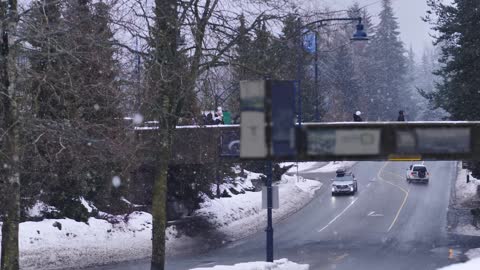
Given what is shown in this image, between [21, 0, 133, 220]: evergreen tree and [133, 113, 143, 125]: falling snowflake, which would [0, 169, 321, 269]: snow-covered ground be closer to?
[21, 0, 133, 220]: evergreen tree

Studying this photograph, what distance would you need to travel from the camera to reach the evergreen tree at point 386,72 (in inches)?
2857

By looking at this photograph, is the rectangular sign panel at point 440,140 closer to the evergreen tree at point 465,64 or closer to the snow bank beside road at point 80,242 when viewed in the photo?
the snow bank beside road at point 80,242

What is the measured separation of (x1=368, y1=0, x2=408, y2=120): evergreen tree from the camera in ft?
238

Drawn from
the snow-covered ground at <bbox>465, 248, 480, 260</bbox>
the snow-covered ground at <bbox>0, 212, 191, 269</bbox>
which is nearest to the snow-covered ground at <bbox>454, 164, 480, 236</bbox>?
the snow-covered ground at <bbox>465, 248, 480, 260</bbox>

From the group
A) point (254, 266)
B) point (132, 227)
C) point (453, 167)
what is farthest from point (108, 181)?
point (453, 167)

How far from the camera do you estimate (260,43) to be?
1656 cm

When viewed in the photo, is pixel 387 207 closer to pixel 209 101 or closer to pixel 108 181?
pixel 108 181

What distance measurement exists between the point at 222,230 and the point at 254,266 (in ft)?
53.9

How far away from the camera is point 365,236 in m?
34.6

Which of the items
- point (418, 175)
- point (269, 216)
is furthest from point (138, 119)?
point (418, 175)

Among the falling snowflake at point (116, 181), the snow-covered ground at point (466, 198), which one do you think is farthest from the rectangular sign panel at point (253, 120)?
the snow-covered ground at point (466, 198)

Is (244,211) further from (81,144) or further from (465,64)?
(81,144)

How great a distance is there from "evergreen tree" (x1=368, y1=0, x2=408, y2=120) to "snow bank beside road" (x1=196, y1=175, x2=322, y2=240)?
80.9 ft

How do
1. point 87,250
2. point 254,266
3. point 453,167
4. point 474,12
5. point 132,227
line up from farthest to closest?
1. point 453,167
2. point 474,12
3. point 132,227
4. point 87,250
5. point 254,266
